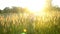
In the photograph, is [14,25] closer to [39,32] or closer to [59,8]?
[39,32]

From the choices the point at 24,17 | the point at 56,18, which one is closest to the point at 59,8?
the point at 56,18

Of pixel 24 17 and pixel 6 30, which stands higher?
pixel 24 17

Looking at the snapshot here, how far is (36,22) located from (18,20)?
0.73 feet

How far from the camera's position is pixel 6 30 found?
216 cm

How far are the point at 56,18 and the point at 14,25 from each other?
53 centimetres

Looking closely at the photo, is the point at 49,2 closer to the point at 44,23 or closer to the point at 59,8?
the point at 59,8

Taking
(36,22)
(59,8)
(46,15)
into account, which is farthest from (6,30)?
(59,8)

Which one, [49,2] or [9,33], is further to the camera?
[49,2]

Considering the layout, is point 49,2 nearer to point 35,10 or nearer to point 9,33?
point 35,10

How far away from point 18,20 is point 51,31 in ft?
1.39

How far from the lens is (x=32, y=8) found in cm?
223

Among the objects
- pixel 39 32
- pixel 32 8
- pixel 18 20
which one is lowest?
pixel 39 32

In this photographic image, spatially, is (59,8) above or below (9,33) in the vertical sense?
above

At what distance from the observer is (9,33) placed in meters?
2.15
